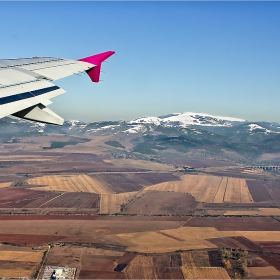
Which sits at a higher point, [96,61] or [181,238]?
[96,61]

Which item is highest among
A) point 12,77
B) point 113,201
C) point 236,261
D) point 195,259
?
point 12,77

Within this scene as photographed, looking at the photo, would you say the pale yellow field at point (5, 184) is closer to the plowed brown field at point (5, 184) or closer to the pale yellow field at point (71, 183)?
the plowed brown field at point (5, 184)

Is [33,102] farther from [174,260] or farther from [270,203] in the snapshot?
[270,203]

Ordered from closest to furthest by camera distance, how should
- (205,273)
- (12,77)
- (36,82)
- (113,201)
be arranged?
(12,77)
(36,82)
(205,273)
(113,201)

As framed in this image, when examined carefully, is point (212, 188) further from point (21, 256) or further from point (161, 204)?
point (21, 256)

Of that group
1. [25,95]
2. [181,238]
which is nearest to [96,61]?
[25,95]

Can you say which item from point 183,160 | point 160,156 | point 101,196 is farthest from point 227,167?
point 101,196

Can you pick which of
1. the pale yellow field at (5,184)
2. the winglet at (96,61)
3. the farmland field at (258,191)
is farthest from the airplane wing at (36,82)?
the pale yellow field at (5,184)
